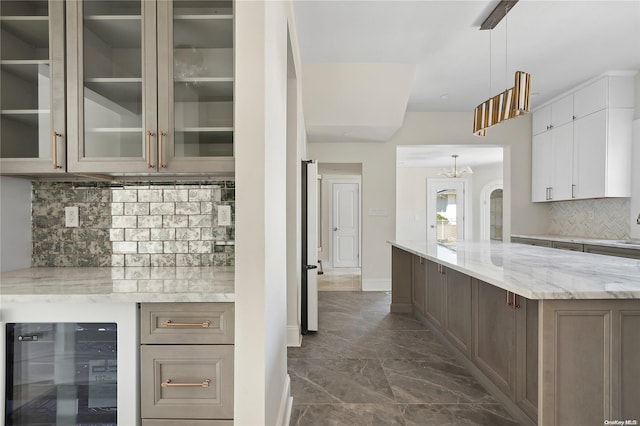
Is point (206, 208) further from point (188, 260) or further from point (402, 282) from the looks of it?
point (402, 282)

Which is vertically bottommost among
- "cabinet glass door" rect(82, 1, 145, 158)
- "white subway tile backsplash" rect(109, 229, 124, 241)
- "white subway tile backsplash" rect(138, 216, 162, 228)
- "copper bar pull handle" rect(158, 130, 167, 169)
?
"white subway tile backsplash" rect(109, 229, 124, 241)

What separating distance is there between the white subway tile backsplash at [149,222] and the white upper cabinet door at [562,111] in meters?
4.96

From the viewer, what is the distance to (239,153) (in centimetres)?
124

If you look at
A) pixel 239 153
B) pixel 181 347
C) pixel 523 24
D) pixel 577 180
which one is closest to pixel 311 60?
pixel 523 24

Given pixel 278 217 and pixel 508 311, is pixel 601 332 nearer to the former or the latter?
pixel 508 311

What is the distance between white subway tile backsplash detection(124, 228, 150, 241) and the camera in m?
1.95

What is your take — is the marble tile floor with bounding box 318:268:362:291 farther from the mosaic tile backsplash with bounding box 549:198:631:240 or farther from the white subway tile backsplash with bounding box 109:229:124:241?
the white subway tile backsplash with bounding box 109:229:124:241

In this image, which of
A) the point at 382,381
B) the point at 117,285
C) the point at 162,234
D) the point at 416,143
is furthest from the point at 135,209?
the point at 416,143

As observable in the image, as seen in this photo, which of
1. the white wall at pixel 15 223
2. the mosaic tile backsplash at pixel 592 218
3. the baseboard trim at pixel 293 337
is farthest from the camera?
the mosaic tile backsplash at pixel 592 218

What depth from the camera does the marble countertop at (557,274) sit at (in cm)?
148

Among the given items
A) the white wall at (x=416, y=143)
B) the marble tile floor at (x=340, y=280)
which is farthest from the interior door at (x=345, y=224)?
the white wall at (x=416, y=143)

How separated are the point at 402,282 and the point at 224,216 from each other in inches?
113

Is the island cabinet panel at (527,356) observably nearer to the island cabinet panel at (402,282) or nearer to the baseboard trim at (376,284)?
the island cabinet panel at (402,282)

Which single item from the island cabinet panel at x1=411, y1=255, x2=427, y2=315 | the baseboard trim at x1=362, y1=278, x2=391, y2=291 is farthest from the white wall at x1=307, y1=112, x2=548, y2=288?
the island cabinet panel at x1=411, y1=255, x2=427, y2=315
